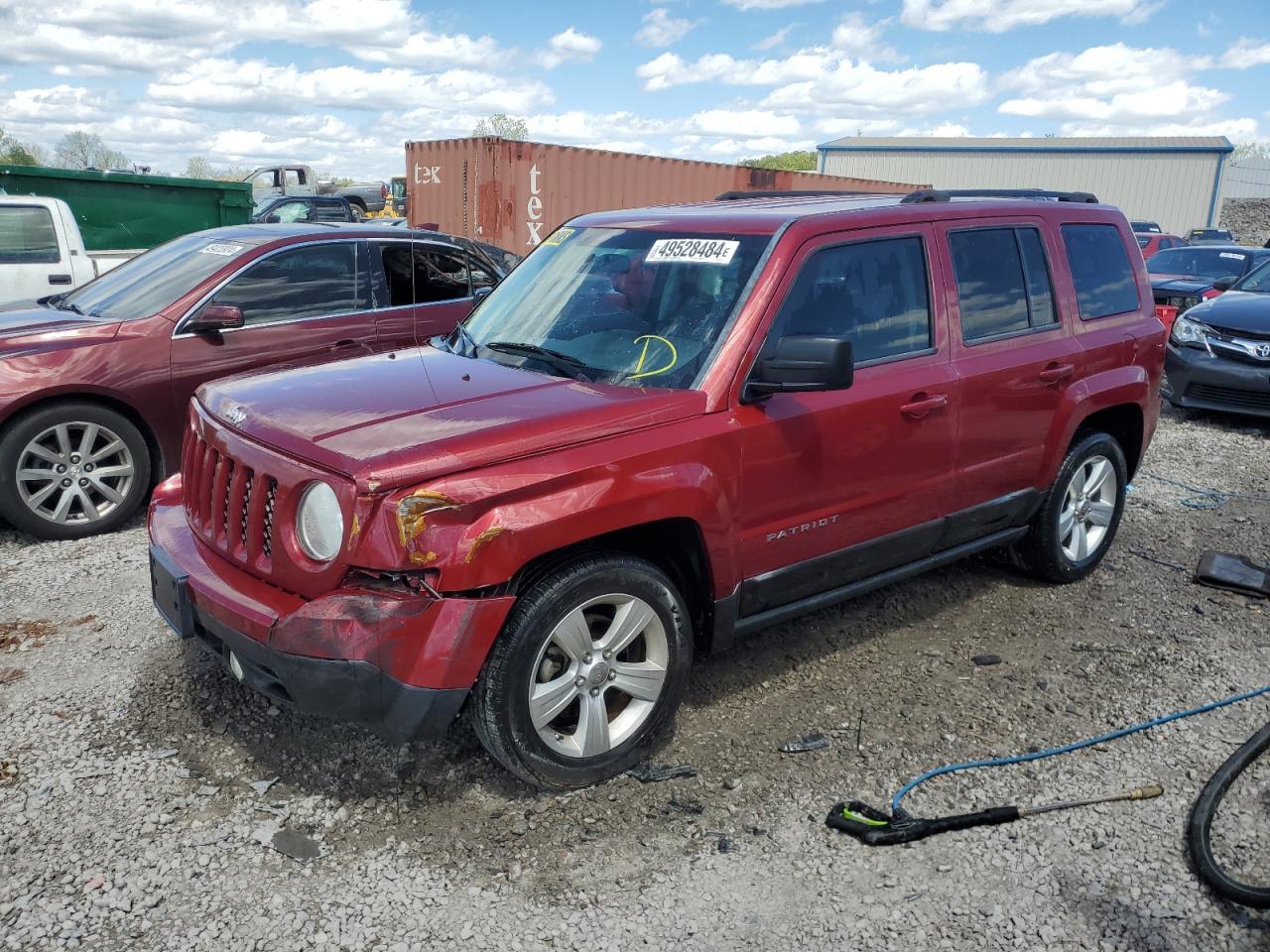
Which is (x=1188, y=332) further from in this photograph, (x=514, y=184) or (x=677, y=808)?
(x=514, y=184)

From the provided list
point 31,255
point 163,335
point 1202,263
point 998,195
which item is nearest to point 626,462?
point 998,195

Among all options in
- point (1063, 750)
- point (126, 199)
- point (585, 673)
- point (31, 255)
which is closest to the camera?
point (585, 673)

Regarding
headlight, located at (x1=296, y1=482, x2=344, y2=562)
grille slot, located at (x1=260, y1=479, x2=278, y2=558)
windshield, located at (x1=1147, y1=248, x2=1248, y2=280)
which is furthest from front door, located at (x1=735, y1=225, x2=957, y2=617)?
windshield, located at (x1=1147, y1=248, x2=1248, y2=280)

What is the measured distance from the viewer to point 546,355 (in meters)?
3.62

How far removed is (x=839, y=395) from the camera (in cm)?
359

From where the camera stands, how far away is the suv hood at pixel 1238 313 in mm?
8719

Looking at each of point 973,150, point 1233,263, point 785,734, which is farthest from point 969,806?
point 973,150

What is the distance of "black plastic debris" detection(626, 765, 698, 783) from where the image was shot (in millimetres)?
3334

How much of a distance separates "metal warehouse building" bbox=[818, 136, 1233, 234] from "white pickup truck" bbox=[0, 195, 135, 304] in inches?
1613

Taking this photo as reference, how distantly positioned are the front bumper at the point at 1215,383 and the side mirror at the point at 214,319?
24.8 feet

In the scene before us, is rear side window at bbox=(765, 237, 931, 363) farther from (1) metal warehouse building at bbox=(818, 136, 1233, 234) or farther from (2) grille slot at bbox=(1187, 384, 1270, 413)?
(1) metal warehouse building at bbox=(818, 136, 1233, 234)

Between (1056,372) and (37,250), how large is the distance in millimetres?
8191

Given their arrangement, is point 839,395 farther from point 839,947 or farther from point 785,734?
point 839,947

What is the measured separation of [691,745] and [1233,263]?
13.5 meters
